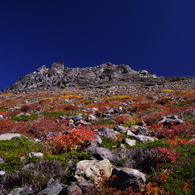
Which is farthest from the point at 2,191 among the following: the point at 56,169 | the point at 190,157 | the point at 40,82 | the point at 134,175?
the point at 40,82

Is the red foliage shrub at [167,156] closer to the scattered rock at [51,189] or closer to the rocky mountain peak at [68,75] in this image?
the scattered rock at [51,189]

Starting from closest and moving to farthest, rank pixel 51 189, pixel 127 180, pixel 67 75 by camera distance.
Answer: pixel 51 189, pixel 127 180, pixel 67 75

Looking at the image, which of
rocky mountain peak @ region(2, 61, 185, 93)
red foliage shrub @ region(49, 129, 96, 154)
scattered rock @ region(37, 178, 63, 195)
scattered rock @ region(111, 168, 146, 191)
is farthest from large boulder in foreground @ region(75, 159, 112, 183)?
rocky mountain peak @ region(2, 61, 185, 93)

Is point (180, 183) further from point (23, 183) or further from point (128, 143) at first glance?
point (23, 183)

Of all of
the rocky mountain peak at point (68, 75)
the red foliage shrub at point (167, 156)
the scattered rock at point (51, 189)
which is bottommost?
the scattered rock at point (51, 189)

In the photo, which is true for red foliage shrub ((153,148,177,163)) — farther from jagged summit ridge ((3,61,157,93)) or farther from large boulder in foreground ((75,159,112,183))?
jagged summit ridge ((3,61,157,93))

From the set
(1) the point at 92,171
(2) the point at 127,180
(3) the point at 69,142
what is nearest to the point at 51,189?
(1) the point at 92,171

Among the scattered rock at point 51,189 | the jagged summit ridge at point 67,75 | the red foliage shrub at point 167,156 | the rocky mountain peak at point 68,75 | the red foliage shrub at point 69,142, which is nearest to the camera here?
the scattered rock at point 51,189

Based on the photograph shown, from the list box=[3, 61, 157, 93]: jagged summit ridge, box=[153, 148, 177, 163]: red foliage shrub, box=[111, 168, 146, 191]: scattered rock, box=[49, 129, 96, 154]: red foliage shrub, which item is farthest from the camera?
box=[3, 61, 157, 93]: jagged summit ridge

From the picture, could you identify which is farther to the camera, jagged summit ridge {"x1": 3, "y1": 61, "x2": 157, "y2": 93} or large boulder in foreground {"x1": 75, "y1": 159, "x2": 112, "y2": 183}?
jagged summit ridge {"x1": 3, "y1": 61, "x2": 157, "y2": 93}

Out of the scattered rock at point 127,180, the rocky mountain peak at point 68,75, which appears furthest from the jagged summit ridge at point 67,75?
the scattered rock at point 127,180

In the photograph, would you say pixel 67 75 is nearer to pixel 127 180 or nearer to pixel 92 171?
pixel 92 171

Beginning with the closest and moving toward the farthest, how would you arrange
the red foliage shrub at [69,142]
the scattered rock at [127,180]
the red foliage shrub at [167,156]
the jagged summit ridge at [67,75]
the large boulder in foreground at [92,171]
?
1. the scattered rock at [127,180]
2. the large boulder in foreground at [92,171]
3. the red foliage shrub at [167,156]
4. the red foliage shrub at [69,142]
5. the jagged summit ridge at [67,75]

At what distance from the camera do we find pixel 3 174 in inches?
180
